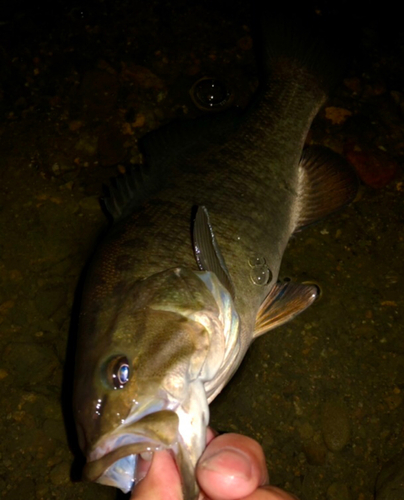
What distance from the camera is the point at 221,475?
5.47ft

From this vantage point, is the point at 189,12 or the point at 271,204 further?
the point at 189,12

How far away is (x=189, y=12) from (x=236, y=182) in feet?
5.97

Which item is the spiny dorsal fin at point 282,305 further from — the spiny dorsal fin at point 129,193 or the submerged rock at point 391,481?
the submerged rock at point 391,481

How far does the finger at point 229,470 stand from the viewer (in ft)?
5.48

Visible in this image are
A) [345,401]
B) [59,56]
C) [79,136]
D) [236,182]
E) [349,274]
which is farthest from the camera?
[59,56]

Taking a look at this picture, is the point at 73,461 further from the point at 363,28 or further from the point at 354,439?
the point at 363,28

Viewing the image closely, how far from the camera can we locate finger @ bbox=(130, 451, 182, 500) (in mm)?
1542

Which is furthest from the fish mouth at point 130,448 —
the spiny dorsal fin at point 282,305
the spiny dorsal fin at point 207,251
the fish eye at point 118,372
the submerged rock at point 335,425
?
the submerged rock at point 335,425

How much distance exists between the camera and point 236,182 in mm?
2457

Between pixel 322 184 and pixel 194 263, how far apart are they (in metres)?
1.09

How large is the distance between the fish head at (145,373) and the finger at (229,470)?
0.07 m

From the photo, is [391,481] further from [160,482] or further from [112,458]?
[112,458]

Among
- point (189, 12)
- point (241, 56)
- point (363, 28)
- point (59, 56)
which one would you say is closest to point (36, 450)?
point (59, 56)


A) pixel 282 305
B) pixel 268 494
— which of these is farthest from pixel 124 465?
pixel 282 305
